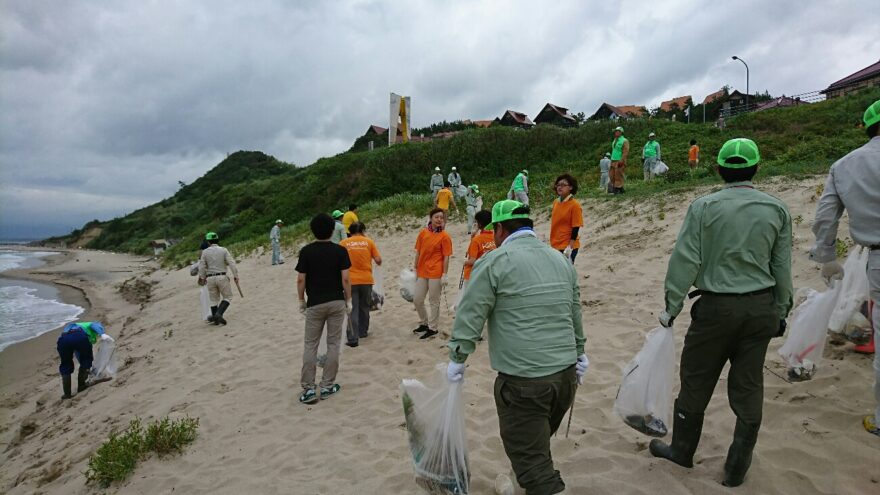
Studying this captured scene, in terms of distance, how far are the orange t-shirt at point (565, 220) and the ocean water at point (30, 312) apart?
40.6ft

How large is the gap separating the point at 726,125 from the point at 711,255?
27.3m

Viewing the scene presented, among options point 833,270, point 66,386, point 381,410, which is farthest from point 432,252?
point 66,386

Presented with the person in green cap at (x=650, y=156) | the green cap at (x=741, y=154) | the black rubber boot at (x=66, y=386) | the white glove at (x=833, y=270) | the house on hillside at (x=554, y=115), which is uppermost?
the house on hillside at (x=554, y=115)

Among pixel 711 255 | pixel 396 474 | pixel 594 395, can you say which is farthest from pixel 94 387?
pixel 711 255

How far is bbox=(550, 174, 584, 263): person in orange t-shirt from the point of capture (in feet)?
19.0

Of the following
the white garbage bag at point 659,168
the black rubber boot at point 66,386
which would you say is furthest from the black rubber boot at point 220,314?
the white garbage bag at point 659,168

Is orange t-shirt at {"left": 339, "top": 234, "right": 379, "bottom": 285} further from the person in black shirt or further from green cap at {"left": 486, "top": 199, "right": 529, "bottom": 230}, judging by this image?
green cap at {"left": 486, "top": 199, "right": 529, "bottom": 230}

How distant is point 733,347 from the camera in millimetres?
2584

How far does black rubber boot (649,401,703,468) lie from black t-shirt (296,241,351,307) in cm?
324

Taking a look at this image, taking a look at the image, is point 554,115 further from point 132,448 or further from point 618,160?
point 132,448

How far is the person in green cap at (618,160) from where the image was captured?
1236cm

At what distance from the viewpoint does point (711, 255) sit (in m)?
2.60

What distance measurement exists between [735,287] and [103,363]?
Result: 8049mm

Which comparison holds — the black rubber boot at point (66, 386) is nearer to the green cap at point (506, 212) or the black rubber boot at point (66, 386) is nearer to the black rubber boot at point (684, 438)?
the green cap at point (506, 212)
